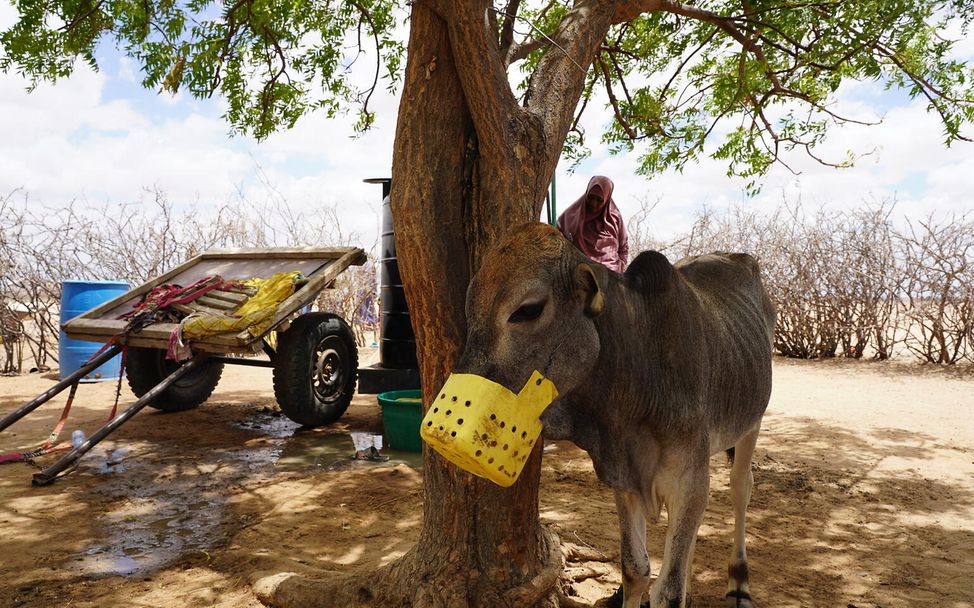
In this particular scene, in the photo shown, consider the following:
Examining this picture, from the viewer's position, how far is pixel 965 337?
32.0ft

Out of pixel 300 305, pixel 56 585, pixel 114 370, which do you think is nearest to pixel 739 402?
pixel 56 585

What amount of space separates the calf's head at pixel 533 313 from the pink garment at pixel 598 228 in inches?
99.5

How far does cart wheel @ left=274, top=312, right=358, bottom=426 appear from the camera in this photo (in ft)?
18.6

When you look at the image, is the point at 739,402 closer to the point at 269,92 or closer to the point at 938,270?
the point at 269,92

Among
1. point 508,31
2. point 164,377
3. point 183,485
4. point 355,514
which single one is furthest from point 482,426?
point 164,377

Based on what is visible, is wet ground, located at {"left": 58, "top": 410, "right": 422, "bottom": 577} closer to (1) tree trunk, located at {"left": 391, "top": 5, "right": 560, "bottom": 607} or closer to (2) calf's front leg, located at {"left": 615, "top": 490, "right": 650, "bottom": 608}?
(1) tree trunk, located at {"left": 391, "top": 5, "right": 560, "bottom": 607}

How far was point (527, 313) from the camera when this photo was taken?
70.2 inches

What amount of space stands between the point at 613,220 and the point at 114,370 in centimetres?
764

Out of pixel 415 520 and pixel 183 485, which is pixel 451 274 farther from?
pixel 183 485

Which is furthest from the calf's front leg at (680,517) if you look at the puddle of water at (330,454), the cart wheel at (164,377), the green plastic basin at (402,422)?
the cart wheel at (164,377)

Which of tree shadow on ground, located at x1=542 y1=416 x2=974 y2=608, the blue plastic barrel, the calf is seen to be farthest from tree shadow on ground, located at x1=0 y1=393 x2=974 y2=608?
the blue plastic barrel

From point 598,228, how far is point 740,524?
84.3 inches

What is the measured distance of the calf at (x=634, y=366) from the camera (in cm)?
178

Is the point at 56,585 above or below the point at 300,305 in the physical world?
below
